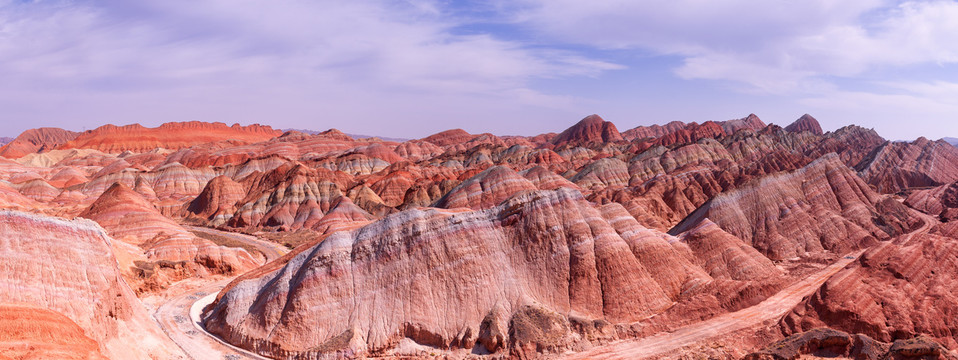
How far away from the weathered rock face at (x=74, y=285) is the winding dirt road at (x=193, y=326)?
1289 millimetres

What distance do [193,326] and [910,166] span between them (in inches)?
4857

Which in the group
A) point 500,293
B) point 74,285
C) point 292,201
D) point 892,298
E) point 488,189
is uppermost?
point 488,189

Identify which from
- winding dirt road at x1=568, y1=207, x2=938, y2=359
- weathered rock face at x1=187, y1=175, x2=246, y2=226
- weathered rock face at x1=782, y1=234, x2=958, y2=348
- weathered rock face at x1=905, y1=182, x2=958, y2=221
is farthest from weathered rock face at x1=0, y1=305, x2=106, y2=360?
weathered rock face at x1=905, y1=182, x2=958, y2=221

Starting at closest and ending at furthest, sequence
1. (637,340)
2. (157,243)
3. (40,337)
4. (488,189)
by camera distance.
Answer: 1. (40,337)
2. (637,340)
3. (157,243)
4. (488,189)

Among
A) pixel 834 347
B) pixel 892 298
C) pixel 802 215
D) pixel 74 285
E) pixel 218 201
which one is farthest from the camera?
pixel 218 201

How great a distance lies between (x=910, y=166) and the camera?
107m

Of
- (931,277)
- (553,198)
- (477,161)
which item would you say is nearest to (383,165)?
(477,161)

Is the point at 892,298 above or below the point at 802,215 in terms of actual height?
below

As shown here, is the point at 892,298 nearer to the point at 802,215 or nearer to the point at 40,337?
the point at 802,215

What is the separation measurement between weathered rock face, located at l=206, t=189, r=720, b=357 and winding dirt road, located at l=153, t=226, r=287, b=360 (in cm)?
82

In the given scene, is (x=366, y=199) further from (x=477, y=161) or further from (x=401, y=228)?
(x=401, y=228)

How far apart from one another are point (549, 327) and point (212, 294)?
95.9ft

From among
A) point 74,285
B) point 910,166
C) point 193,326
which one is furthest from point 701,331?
point 910,166

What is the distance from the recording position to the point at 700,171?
94312mm
